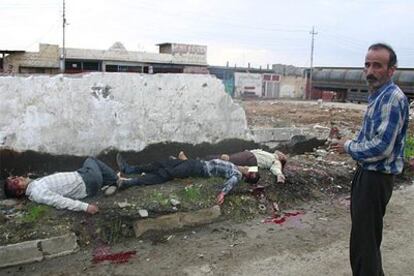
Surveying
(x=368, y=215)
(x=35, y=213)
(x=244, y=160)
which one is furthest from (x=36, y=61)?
(x=368, y=215)

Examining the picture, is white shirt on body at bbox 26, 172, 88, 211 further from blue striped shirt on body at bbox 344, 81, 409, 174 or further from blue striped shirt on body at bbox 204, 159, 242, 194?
blue striped shirt on body at bbox 344, 81, 409, 174

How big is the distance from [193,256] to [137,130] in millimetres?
2897

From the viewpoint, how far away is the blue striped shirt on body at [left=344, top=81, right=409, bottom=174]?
8.96 feet

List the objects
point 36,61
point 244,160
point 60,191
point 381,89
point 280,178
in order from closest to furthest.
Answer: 1. point 381,89
2. point 60,191
3. point 280,178
4. point 244,160
5. point 36,61

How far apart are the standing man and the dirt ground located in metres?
1.09

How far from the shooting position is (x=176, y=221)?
4.99 m

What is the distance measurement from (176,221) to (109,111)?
2207 millimetres

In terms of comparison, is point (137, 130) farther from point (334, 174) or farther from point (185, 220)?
point (334, 174)

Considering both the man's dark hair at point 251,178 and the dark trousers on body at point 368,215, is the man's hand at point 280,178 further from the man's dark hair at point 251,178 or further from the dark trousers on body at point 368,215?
the dark trousers on body at point 368,215

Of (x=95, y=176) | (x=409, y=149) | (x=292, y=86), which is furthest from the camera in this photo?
(x=292, y=86)

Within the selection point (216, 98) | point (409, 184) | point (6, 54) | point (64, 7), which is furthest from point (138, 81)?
point (64, 7)

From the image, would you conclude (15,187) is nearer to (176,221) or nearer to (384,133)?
(176,221)

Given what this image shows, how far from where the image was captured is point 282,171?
6707 millimetres

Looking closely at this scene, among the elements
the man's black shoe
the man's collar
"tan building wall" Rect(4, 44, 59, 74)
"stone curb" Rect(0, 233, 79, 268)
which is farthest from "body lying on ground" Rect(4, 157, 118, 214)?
"tan building wall" Rect(4, 44, 59, 74)
